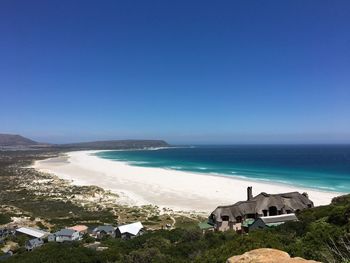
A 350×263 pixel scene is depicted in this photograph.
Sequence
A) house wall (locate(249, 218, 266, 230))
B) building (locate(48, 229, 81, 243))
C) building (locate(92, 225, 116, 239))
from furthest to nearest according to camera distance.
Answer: building (locate(92, 225, 116, 239)), building (locate(48, 229, 81, 243)), house wall (locate(249, 218, 266, 230))

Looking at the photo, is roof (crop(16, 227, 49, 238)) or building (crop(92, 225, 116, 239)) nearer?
building (crop(92, 225, 116, 239))

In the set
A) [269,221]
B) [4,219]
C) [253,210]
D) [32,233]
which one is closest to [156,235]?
[269,221]

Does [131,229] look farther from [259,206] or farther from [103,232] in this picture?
[259,206]

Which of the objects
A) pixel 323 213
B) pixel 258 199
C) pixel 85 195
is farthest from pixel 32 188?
pixel 323 213

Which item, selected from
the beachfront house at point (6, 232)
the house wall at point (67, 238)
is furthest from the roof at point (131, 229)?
the beachfront house at point (6, 232)

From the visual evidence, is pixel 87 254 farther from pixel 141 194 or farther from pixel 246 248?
pixel 141 194

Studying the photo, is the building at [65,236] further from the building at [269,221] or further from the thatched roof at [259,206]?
the building at [269,221]

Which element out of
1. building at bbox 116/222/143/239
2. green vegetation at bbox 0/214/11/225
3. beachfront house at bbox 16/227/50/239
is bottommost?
green vegetation at bbox 0/214/11/225

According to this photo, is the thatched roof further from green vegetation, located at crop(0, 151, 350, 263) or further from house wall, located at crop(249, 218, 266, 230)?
house wall, located at crop(249, 218, 266, 230)

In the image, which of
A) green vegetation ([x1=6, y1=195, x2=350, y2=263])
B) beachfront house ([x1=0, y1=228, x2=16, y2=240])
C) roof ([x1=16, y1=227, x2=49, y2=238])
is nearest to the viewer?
green vegetation ([x1=6, y1=195, x2=350, y2=263])

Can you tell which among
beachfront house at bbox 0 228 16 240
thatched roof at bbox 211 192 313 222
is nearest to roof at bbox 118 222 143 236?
thatched roof at bbox 211 192 313 222
